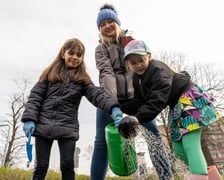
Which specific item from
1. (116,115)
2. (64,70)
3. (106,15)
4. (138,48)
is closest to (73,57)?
(64,70)

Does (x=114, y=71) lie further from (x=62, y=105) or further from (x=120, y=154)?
(x=120, y=154)

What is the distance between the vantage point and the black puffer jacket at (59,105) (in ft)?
6.37

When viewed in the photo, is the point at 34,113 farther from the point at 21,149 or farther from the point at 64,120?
the point at 21,149

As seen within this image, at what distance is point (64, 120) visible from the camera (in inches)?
80.1

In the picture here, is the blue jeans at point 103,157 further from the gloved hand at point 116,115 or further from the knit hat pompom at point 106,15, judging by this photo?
the knit hat pompom at point 106,15

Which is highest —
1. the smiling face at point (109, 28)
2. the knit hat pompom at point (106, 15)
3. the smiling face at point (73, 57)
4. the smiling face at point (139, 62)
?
the knit hat pompom at point (106, 15)

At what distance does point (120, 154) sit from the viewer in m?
1.74

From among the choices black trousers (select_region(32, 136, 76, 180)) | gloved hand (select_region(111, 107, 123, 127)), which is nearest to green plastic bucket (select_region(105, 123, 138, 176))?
gloved hand (select_region(111, 107, 123, 127))

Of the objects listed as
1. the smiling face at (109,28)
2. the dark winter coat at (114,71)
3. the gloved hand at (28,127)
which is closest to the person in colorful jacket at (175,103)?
the dark winter coat at (114,71)

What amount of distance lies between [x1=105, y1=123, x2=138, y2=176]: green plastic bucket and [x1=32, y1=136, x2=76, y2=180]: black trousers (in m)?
0.35

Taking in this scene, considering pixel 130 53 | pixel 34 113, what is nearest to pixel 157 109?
pixel 130 53

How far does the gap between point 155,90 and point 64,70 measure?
0.99 meters

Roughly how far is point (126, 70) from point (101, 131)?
1.99 feet

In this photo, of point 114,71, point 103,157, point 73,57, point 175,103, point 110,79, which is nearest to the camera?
point 175,103
